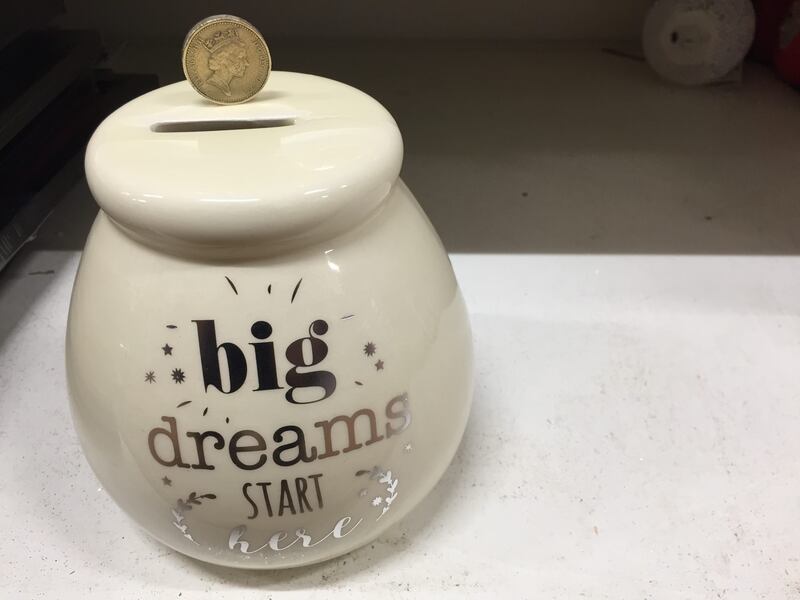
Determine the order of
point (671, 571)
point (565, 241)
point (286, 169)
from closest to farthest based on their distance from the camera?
point (286, 169) → point (671, 571) → point (565, 241)

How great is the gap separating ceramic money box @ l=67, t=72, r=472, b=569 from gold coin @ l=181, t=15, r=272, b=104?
15 mm

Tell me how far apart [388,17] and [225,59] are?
33.1 inches

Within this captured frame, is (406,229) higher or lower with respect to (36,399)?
higher

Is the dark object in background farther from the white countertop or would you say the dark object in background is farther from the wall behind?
the wall behind

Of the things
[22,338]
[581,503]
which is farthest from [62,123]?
[581,503]

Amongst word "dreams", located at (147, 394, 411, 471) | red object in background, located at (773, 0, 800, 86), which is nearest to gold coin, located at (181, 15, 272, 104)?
word "dreams", located at (147, 394, 411, 471)

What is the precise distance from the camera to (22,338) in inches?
26.7

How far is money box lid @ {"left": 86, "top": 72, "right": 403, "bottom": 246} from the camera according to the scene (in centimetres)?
34

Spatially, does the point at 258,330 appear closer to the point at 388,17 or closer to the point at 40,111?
the point at 40,111

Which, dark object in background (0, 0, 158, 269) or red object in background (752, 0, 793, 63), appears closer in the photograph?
dark object in background (0, 0, 158, 269)

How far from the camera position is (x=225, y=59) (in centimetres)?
42

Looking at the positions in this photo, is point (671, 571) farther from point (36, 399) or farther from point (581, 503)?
point (36, 399)

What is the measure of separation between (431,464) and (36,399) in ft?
1.18

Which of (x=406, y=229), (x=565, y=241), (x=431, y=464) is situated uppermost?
(x=406, y=229)
